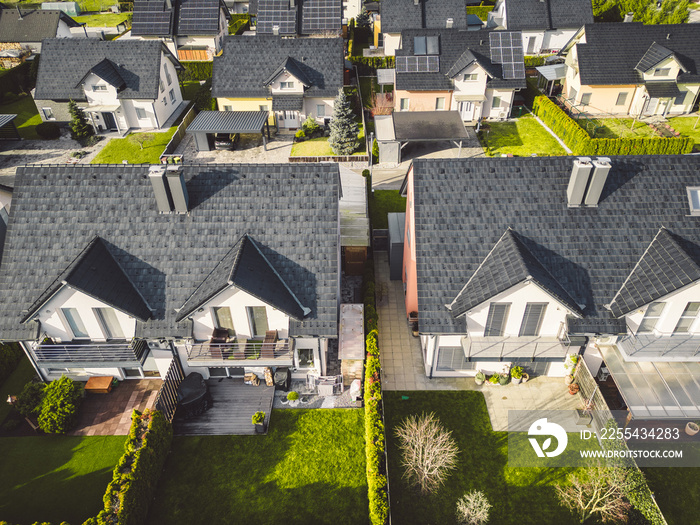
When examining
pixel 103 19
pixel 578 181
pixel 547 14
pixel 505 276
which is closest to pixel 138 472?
pixel 505 276

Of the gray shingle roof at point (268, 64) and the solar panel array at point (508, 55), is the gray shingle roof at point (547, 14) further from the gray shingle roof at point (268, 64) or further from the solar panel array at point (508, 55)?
the gray shingle roof at point (268, 64)

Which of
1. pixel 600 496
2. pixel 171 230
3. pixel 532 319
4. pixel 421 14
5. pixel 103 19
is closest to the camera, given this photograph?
pixel 600 496

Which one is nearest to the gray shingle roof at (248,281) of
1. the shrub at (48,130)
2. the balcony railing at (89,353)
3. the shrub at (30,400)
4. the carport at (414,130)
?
the balcony railing at (89,353)

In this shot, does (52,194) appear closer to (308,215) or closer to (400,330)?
(308,215)

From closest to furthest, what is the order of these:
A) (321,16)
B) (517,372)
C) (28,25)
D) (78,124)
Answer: (517,372)
(78,124)
(321,16)
(28,25)

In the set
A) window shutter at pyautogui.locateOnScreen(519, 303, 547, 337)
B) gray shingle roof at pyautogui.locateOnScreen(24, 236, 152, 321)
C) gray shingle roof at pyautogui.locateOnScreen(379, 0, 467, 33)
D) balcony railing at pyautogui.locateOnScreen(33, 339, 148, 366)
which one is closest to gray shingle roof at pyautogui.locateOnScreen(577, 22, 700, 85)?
gray shingle roof at pyautogui.locateOnScreen(379, 0, 467, 33)

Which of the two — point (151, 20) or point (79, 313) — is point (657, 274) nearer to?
point (79, 313)

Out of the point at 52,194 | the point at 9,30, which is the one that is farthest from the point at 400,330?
the point at 9,30
